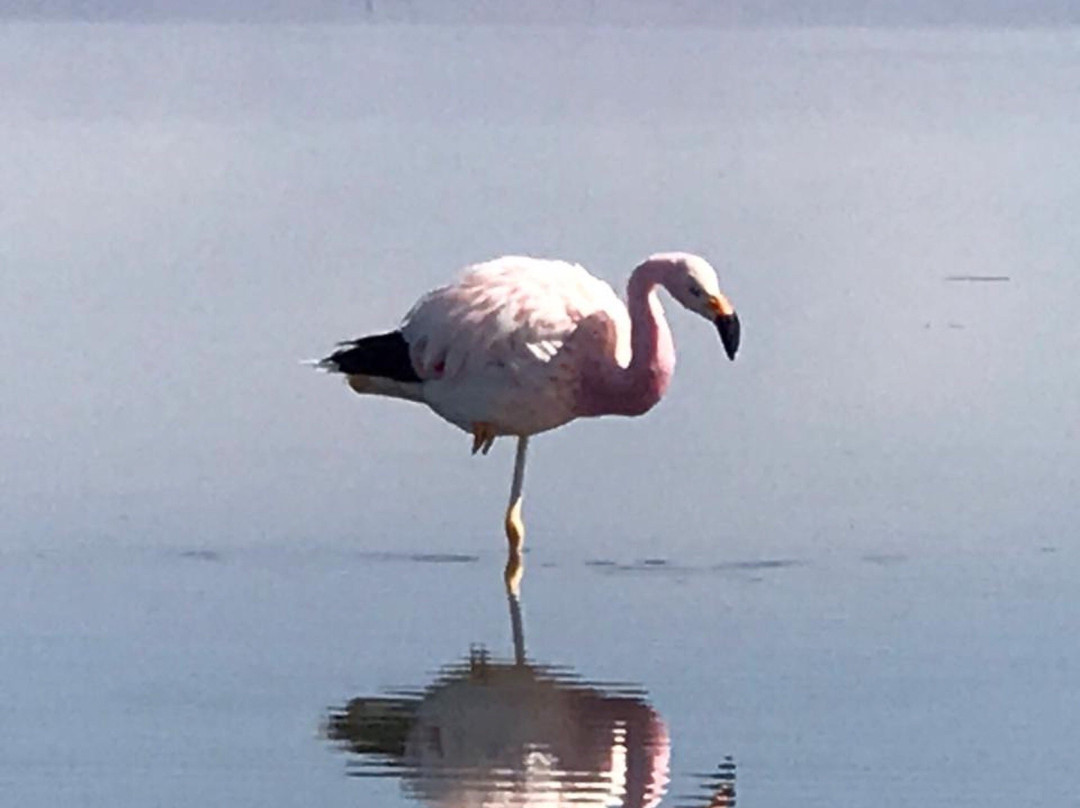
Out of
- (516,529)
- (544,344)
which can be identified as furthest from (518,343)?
(516,529)

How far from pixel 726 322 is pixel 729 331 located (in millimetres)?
36

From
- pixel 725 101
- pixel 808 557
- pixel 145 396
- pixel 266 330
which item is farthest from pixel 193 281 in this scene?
pixel 725 101

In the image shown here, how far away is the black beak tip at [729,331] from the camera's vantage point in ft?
28.5

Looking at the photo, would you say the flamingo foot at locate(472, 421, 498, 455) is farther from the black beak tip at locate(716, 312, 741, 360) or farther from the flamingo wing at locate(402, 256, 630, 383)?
the black beak tip at locate(716, 312, 741, 360)

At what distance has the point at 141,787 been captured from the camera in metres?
6.11

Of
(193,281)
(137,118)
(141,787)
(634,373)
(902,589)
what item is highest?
(137,118)

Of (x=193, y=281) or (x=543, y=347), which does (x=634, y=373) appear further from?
(x=193, y=281)

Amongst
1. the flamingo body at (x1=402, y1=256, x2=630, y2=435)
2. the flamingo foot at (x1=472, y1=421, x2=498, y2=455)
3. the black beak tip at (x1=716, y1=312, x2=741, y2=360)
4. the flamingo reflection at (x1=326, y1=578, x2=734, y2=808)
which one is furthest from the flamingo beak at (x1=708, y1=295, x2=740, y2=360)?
the flamingo reflection at (x1=326, y1=578, x2=734, y2=808)

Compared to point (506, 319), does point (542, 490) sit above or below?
below

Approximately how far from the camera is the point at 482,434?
9.19 meters

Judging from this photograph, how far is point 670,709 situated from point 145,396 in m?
4.26

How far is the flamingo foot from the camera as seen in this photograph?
360 inches

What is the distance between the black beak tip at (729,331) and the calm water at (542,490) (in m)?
0.52

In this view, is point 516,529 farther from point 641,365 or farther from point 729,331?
point 729,331
